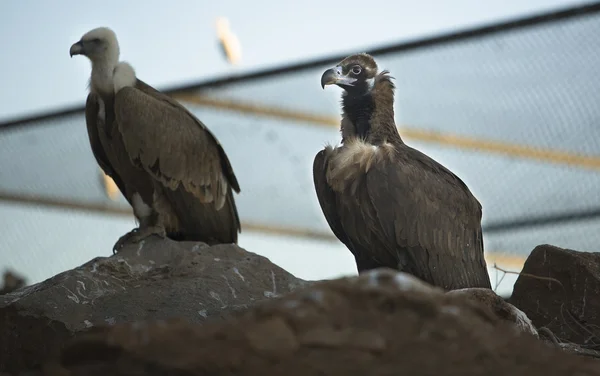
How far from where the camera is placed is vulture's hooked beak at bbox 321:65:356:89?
5.81 metres

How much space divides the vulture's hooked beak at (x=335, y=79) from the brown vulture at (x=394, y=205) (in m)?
0.15

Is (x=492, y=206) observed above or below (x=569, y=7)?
below

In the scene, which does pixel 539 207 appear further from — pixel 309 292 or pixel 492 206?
pixel 309 292

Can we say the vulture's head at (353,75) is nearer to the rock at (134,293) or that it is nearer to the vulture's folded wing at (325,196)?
the vulture's folded wing at (325,196)

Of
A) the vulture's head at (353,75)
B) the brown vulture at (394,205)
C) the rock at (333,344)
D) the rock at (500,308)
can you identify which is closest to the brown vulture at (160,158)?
the vulture's head at (353,75)

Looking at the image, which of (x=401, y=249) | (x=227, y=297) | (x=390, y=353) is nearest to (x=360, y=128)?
(x=401, y=249)

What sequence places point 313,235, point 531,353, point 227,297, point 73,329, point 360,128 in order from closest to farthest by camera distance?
point 531,353
point 73,329
point 227,297
point 360,128
point 313,235

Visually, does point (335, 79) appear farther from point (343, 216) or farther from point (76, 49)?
point (76, 49)

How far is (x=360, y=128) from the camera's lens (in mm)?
5691

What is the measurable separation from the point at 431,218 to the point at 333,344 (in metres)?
3.22

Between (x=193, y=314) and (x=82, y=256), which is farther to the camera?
(x=82, y=256)

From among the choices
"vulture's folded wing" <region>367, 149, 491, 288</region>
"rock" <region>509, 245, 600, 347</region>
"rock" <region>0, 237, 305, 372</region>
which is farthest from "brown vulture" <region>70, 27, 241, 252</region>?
"rock" <region>509, 245, 600, 347</region>

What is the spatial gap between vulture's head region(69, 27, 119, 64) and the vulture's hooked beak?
212 cm

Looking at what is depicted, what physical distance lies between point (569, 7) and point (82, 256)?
367cm
